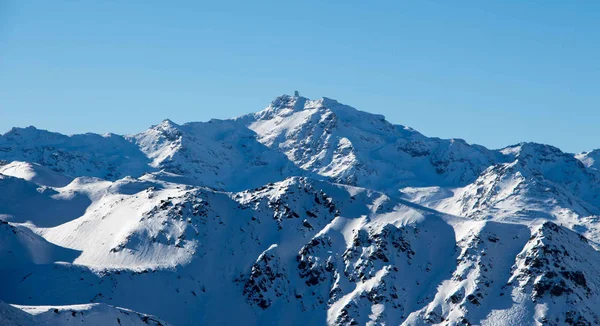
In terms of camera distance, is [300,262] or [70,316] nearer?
[70,316]

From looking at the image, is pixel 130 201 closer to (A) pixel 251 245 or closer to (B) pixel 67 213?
(B) pixel 67 213

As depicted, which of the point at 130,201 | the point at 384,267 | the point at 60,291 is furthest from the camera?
the point at 130,201

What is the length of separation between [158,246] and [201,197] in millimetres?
16341

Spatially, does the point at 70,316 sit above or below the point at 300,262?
below

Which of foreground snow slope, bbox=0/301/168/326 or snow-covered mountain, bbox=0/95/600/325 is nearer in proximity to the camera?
foreground snow slope, bbox=0/301/168/326

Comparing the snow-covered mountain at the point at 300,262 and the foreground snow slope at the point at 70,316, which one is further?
the snow-covered mountain at the point at 300,262

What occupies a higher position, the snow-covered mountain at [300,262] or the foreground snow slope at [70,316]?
the snow-covered mountain at [300,262]

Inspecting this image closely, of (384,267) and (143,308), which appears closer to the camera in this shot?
(143,308)

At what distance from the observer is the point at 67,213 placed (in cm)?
17262

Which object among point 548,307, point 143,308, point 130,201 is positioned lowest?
point 143,308

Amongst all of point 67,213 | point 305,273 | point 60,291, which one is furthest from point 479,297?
point 67,213

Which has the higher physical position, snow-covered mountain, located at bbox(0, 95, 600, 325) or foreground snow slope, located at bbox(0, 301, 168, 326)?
snow-covered mountain, located at bbox(0, 95, 600, 325)

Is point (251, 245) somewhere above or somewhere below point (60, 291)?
above

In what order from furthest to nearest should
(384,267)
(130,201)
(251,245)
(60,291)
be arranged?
(130,201) → (251,245) → (384,267) → (60,291)
